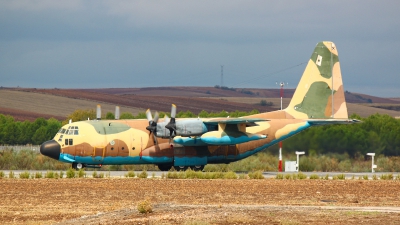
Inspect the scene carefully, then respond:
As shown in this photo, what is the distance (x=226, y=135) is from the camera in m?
39.4

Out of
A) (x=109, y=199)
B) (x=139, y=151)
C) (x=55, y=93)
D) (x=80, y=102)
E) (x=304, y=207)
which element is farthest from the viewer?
(x=55, y=93)

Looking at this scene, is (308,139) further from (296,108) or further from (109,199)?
(109,199)

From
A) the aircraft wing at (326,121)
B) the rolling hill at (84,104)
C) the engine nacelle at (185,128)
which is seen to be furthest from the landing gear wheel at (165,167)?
the rolling hill at (84,104)

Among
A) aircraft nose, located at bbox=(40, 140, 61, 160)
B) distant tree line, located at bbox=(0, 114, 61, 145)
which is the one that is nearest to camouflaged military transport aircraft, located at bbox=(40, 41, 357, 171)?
aircraft nose, located at bbox=(40, 140, 61, 160)

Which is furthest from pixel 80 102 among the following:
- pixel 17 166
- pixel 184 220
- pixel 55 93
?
pixel 184 220

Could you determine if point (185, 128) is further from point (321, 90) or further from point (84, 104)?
point (84, 104)

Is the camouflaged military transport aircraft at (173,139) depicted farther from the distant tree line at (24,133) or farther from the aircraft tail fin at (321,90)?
the distant tree line at (24,133)

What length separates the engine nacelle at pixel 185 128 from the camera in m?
38.8

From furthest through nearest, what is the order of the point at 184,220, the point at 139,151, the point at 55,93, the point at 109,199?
the point at 55,93 < the point at 139,151 < the point at 109,199 < the point at 184,220

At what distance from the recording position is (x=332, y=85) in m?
43.9

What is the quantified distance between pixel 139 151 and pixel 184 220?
822 inches

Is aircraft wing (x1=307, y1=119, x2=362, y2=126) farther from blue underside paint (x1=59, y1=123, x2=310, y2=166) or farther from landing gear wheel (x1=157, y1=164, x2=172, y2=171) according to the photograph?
landing gear wheel (x1=157, y1=164, x2=172, y2=171)

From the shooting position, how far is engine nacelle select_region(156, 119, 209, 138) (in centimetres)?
3881

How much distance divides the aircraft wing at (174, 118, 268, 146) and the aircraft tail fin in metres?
4.64
